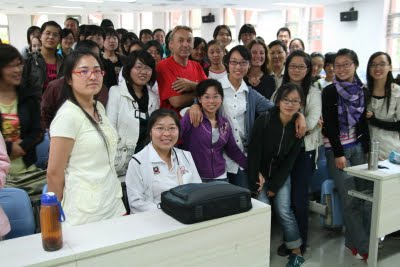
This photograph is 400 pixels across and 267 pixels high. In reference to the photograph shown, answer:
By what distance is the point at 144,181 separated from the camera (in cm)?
216

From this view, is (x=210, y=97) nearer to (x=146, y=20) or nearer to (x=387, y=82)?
(x=387, y=82)

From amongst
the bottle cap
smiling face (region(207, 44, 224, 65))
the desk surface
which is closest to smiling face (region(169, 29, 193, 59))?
smiling face (region(207, 44, 224, 65))

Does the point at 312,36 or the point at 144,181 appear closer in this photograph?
the point at 144,181

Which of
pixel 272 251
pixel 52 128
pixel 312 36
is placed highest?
pixel 312 36

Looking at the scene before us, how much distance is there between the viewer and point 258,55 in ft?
10.7

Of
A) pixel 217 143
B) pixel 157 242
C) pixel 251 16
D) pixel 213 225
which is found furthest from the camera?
pixel 251 16

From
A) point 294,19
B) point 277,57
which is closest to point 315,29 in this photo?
point 294,19

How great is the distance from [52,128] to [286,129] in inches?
63.9

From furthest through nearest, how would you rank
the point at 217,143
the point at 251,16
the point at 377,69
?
the point at 251,16, the point at 377,69, the point at 217,143

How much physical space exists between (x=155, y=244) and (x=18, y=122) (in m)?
1.28

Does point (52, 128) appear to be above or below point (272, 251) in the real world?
Result: above

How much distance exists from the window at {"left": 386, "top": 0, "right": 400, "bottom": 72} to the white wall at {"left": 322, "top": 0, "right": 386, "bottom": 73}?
0.50 ft

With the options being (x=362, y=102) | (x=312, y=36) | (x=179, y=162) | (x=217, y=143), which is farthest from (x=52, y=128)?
(x=312, y=36)

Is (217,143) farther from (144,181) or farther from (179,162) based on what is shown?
(144,181)
